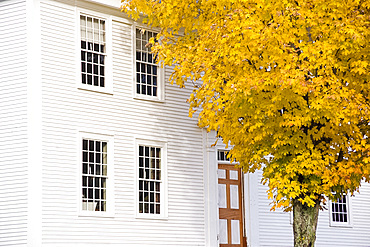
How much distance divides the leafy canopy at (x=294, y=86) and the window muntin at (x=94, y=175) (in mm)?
3717

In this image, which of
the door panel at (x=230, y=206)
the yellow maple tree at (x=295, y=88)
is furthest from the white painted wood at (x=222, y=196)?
the yellow maple tree at (x=295, y=88)

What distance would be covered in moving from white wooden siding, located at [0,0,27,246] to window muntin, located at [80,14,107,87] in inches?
71.5

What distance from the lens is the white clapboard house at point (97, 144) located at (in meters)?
17.7

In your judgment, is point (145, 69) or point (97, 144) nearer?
point (97, 144)

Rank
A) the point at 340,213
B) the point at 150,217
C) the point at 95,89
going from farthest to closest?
the point at 340,213
the point at 150,217
the point at 95,89

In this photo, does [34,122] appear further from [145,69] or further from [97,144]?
[145,69]

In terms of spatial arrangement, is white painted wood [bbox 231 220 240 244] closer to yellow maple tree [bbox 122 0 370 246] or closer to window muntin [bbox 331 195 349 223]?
window muntin [bbox 331 195 349 223]

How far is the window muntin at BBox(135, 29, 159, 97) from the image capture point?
20641 mm

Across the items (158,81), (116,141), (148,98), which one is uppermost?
(158,81)

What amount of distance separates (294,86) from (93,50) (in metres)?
6.78

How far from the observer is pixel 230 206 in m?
23.0

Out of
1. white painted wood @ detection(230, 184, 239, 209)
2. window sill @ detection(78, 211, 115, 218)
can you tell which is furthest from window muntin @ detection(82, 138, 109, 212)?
white painted wood @ detection(230, 184, 239, 209)

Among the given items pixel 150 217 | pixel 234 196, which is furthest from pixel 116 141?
pixel 234 196

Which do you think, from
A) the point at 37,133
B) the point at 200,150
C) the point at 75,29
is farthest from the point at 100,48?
the point at 200,150
